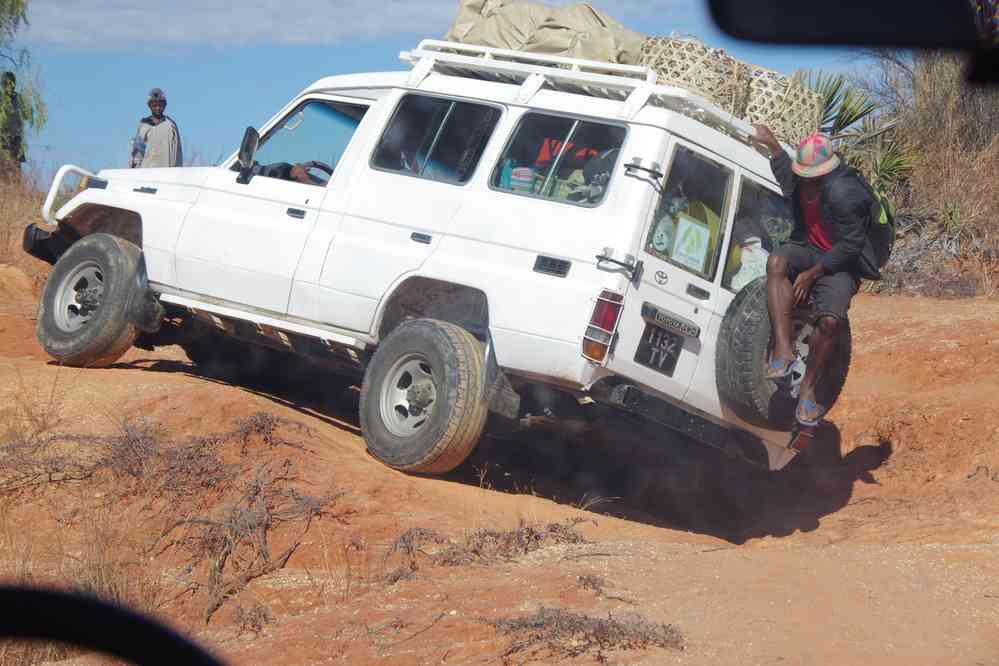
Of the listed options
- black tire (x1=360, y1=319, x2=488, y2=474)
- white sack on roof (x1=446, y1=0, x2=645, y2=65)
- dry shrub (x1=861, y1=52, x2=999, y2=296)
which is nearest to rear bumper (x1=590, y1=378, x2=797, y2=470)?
black tire (x1=360, y1=319, x2=488, y2=474)

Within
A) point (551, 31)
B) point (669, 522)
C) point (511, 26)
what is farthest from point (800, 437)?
point (511, 26)

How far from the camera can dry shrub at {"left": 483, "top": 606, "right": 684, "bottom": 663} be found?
4.85 m

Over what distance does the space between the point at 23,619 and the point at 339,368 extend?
5550 mm

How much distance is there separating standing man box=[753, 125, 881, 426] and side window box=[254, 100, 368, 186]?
295 cm

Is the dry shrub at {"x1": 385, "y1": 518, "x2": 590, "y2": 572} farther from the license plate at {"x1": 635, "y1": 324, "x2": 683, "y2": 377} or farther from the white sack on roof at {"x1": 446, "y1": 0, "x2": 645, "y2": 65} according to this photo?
the white sack on roof at {"x1": 446, "y1": 0, "x2": 645, "y2": 65}

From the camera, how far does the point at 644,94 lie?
280 inches

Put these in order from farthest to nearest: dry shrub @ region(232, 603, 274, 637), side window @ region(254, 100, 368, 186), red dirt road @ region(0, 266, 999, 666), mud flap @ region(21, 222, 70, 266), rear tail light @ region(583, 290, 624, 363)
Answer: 1. mud flap @ region(21, 222, 70, 266)
2. side window @ region(254, 100, 368, 186)
3. rear tail light @ region(583, 290, 624, 363)
4. dry shrub @ region(232, 603, 274, 637)
5. red dirt road @ region(0, 266, 999, 666)

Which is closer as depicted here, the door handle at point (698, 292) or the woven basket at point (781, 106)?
the door handle at point (698, 292)

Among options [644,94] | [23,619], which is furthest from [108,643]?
[644,94]

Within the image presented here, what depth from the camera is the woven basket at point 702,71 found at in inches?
319

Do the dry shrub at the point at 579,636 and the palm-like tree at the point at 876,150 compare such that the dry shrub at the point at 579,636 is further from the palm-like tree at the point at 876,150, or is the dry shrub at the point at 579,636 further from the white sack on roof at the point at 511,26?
the palm-like tree at the point at 876,150

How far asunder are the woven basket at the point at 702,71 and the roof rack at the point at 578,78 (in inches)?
9.7

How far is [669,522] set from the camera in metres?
8.47

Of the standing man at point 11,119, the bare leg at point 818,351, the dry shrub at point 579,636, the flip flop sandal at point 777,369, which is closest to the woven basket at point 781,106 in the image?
the bare leg at point 818,351
